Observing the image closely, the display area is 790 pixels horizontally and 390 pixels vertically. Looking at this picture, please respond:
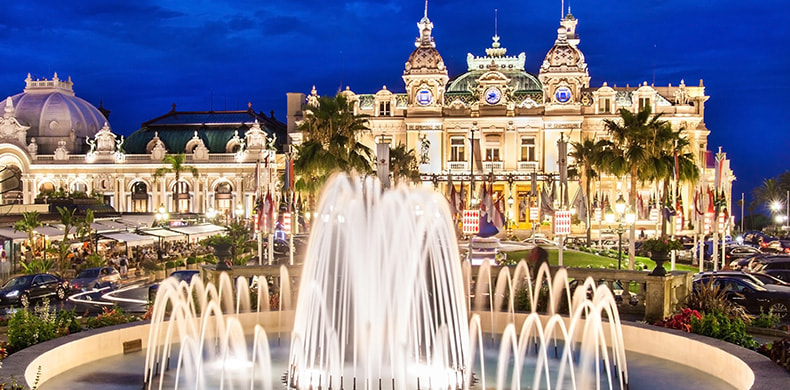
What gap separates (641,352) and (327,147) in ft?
85.9

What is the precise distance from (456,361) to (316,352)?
2.78m

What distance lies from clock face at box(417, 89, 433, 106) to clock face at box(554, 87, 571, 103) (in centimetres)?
1285

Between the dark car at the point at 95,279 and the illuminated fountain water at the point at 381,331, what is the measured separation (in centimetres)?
1922

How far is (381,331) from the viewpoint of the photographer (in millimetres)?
16500

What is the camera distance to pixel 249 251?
2068 inches

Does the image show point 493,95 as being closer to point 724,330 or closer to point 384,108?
point 384,108

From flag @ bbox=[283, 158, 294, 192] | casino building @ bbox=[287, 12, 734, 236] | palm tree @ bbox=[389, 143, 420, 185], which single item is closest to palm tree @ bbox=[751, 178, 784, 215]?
casino building @ bbox=[287, 12, 734, 236]

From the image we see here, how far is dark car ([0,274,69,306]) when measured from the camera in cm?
3238

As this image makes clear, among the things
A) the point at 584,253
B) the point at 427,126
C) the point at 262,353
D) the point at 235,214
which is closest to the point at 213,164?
the point at 235,214

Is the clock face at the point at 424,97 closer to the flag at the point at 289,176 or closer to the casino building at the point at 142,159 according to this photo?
the casino building at the point at 142,159

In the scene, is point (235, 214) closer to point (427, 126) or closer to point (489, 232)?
point (427, 126)

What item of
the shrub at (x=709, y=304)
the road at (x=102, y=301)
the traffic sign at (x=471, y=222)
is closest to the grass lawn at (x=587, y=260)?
the traffic sign at (x=471, y=222)

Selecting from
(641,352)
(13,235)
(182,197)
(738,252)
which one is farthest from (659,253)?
(182,197)

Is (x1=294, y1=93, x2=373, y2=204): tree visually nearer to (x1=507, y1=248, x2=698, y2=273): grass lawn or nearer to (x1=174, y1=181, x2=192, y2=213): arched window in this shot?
(x1=507, y1=248, x2=698, y2=273): grass lawn
